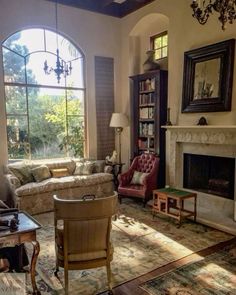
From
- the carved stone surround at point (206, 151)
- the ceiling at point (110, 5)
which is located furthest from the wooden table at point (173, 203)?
the ceiling at point (110, 5)

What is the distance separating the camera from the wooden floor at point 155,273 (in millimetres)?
2484

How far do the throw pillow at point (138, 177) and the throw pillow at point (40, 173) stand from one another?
167 centimetres

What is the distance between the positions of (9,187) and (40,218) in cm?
93

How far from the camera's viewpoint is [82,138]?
20.4ft

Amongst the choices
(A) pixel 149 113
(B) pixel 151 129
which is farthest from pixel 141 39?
(B) pixel 151 129

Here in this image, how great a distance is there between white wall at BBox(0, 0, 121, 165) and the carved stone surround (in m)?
2.01

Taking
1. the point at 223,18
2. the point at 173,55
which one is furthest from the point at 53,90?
the point at 223,18

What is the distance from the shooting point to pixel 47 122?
18.7 ft

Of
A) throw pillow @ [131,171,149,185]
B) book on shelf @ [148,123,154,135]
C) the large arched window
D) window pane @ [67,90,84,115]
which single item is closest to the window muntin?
book on shelf @ [148,123,154,135]

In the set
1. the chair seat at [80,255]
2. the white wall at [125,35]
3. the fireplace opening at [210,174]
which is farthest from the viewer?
the white wall at [125,35]

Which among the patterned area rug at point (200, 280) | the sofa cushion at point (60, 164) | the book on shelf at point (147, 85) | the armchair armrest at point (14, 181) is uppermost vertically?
the book on shelf at point (147, 85)

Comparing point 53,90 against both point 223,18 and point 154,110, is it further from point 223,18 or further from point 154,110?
point 223,18

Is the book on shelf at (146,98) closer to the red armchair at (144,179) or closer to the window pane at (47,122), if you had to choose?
the red armchair at (144,179)

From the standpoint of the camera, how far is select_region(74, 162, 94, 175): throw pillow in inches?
218
